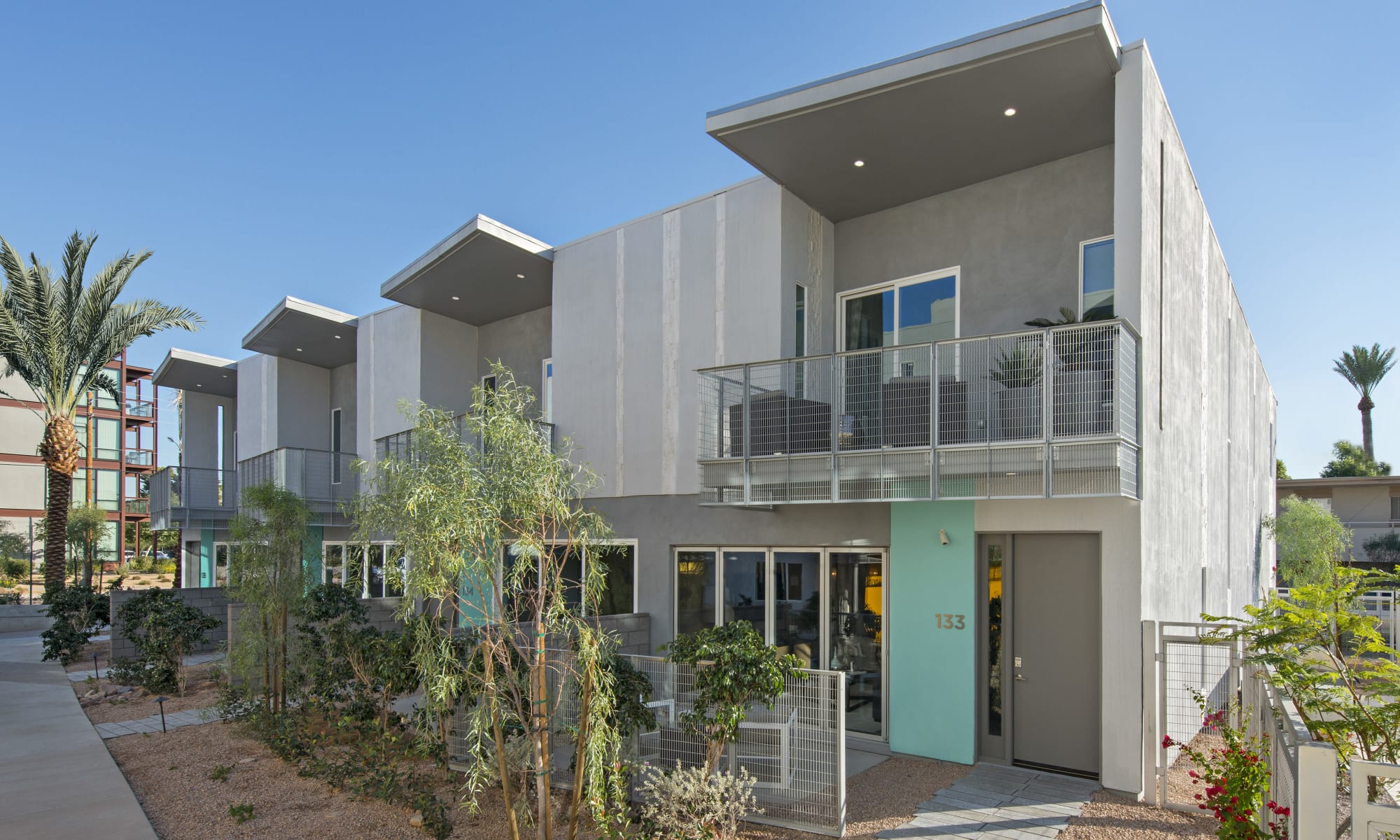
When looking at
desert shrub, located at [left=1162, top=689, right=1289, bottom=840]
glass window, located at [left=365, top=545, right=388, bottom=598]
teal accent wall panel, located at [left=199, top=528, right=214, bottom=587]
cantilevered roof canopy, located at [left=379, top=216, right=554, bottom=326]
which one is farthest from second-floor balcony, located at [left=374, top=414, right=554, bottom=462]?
teal accent wall panel, located at [left=199, top=528, right=214, bottom=587]

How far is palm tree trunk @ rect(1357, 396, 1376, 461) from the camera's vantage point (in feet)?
142

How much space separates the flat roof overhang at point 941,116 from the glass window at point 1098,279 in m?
1.19

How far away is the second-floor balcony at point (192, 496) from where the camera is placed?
19750 mm

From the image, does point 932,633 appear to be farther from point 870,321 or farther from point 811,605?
point 870,321

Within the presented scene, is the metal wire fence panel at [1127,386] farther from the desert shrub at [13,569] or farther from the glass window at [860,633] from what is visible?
the desert shrub at [13,569]

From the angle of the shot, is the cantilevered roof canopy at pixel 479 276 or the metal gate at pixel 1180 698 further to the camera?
the cantilevered roof canopy at pixel 479 276

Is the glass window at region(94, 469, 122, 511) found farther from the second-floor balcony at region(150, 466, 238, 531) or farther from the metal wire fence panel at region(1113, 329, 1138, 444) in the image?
the metal wire fence panel at region(1113, 329, 1138, 444)

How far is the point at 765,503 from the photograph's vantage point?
9531 mm

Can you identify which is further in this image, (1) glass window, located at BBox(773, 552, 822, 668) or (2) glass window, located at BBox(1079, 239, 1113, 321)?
(1) glass window, located at BBox(773, 552, 822, 668)

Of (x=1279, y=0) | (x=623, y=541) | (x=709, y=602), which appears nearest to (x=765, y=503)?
(x=709, y=602)

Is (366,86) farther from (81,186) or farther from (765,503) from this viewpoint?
(765,503)

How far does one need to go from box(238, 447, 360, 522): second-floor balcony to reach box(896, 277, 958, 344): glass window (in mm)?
12531

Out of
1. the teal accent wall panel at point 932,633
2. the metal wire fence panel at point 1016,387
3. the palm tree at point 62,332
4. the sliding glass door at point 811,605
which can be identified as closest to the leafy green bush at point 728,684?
the sliding glass door at point 811,605

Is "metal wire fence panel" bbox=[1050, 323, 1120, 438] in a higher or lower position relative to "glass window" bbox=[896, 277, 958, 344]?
lower
